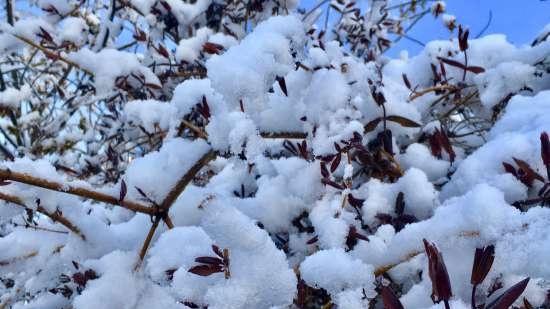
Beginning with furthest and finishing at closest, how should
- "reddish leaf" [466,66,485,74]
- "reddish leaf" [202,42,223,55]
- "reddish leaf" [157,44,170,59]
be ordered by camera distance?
"reddish leaf" [157,44,170,59]
"reddish leaf" [202,42,223,55]
"reddish leaf" [466,66,485,74]

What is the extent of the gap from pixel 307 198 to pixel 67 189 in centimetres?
63

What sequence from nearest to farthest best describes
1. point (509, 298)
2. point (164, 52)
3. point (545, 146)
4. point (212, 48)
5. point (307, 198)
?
point (509, 298), point (545, 146), point (307, 198), point (212, 48), point (164, 52)

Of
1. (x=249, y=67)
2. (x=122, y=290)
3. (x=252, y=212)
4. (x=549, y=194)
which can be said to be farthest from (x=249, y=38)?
(x=549, y=194)

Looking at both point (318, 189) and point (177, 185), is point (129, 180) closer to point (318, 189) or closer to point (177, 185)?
point (177, 185)

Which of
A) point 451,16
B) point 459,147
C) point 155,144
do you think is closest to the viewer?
point 459,147

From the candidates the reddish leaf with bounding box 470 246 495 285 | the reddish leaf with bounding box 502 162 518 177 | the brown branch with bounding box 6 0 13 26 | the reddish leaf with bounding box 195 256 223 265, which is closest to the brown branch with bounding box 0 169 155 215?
the reddish leaf with bounding box 195 256 223 265

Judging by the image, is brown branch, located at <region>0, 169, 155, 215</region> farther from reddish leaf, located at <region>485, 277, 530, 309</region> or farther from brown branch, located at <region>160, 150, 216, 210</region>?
reddish leaf, located at <region>485, 277, 530, 309</region>

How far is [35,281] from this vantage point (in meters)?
1.16

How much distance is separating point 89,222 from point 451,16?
303cm

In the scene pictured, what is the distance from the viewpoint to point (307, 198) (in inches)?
47.2

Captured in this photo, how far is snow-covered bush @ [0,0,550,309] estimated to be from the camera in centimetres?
75

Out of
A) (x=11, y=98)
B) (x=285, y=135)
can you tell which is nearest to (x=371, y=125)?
(x=285, y=135)

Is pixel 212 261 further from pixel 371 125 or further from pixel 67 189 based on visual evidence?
pixel 371 125

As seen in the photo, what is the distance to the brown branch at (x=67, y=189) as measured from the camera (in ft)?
2.68
